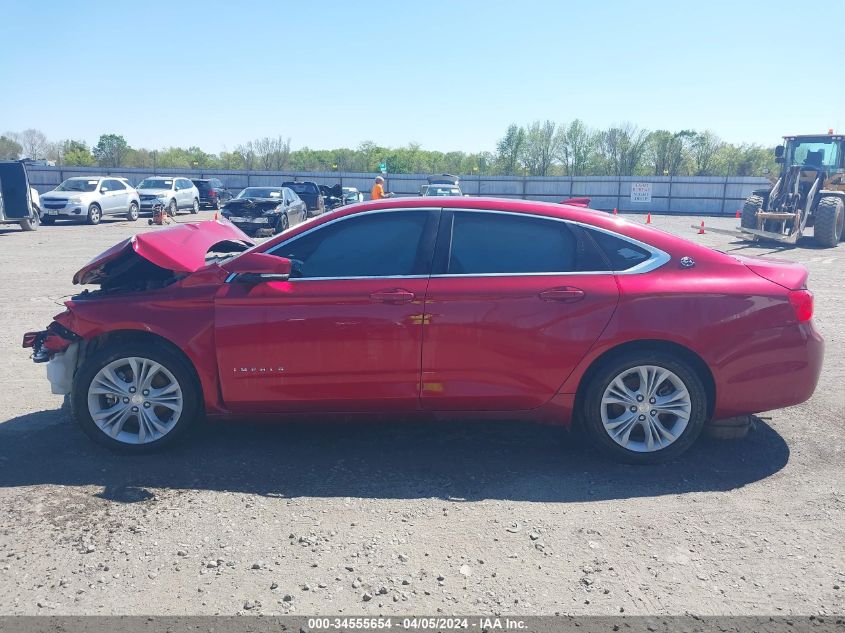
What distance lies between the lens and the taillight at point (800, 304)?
4328mm

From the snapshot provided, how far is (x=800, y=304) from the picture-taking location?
14.2 ft

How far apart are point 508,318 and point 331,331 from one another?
1119 mm

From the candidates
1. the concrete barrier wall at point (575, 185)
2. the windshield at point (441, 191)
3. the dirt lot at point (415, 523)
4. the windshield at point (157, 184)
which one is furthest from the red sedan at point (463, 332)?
the concrete barrier wall at point (575, 185)

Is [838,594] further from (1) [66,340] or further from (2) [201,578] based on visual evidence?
(1) [66,340]

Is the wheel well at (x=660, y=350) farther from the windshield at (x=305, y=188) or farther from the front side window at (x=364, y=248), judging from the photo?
the windshield at (x=305, y=188)

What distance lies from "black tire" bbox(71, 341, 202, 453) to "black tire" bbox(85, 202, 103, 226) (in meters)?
22.9

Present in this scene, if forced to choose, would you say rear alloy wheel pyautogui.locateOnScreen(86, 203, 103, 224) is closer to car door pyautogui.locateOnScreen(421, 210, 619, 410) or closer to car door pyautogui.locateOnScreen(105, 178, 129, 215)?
car door pyautogui.locateOnScreen(105, 178, 129, 215)

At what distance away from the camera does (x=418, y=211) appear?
4.57 metres

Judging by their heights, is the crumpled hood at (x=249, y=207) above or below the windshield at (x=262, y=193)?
below

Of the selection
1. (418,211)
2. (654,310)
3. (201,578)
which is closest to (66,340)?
(201,578)

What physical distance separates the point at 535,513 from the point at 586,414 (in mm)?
880

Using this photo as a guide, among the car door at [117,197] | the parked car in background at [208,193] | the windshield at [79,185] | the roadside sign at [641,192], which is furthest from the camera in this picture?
the roadside sign at [641,192]

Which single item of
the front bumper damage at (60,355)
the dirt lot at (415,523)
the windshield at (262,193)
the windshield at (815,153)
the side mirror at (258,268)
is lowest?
the dirt lot at (415,523)

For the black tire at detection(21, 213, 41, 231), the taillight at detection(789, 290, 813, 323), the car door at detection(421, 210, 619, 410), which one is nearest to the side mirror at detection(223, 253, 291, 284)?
the car door at detection(421, 210, 619, 410)
